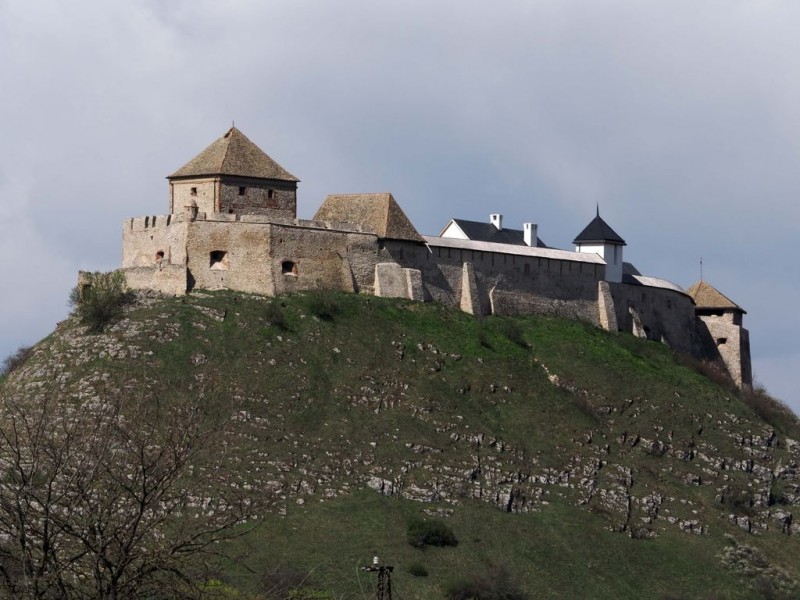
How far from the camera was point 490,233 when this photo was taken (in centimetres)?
7219

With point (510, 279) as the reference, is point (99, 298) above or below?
below

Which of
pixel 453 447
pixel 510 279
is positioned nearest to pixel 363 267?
pixel 510 279

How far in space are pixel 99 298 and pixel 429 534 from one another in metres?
15.2

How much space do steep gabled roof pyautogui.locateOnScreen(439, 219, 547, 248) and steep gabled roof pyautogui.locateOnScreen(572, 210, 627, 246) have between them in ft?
5.80

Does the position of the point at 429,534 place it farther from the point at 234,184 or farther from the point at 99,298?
the point at 234,184

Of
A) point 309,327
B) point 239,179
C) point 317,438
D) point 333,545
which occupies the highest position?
point 239,179

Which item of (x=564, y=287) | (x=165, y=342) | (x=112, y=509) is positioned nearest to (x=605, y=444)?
(x=564, y=287)

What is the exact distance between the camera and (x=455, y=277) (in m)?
65.4

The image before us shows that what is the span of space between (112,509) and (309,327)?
131 ft

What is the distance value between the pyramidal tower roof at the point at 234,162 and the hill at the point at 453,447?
5128 mm

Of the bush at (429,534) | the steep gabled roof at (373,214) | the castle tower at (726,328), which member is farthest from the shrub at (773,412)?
the bush at (429,534)

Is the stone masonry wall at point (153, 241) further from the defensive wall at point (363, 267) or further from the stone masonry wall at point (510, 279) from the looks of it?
the stone masonry wall at point (510, 279)

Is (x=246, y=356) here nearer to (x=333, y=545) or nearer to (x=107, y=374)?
(x=107, y=374)

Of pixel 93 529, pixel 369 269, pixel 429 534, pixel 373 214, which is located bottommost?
pixel 429 534
